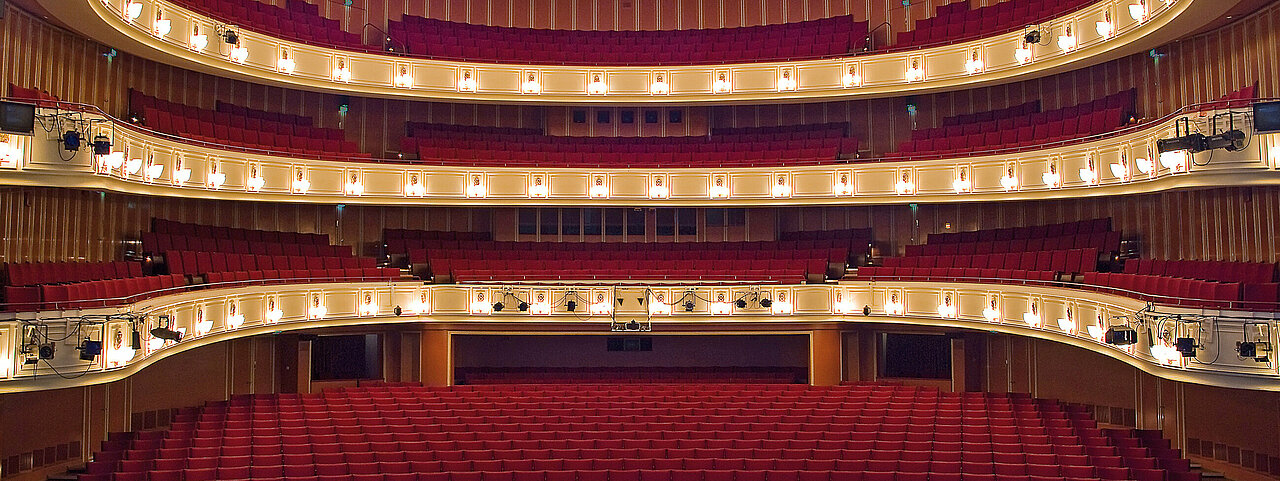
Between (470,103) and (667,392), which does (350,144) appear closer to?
(470,103)

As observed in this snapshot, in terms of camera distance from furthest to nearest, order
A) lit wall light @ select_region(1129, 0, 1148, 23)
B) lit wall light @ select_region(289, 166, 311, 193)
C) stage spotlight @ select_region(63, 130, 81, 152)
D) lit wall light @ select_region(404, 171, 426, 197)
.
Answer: lit wall light @ select_region(404, 171, 426, 197)
lit wall light @ select_region(289, 166, 311, 193)
lit wall light @ select_region(1129, 0, 1148, 23)
stage spotlight @ select_region(63, 130, 81, 152)

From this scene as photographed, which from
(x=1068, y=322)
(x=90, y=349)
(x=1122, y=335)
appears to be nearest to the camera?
(x=90, y=349)

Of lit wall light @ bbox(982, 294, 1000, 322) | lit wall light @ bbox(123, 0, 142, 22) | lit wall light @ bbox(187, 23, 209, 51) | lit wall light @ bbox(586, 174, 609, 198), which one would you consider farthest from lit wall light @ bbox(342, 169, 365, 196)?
lit wall light @ bbox(982, 294, 1000, 322)

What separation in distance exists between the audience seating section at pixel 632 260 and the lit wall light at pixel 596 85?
2915 millimetres

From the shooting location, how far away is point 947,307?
14977mm

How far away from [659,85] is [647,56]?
1.47 m

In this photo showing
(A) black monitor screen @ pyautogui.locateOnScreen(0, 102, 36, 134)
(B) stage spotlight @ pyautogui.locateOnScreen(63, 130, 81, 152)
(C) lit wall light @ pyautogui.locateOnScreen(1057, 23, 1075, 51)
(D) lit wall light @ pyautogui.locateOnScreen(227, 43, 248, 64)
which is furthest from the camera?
(D) lit wall light @ pyautogui.locateOnScreen(227, 43, 248, 64)

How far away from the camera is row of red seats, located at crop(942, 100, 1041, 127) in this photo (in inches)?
698

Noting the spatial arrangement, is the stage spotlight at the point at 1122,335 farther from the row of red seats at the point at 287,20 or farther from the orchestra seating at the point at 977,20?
the row of red seats at the point at 287,20

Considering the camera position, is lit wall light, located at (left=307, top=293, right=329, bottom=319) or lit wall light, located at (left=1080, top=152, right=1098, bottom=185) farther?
lit wall light, located at (left=307, top=293, right=329, bottom=319)

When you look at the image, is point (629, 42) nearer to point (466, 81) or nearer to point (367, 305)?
point (466, 81)

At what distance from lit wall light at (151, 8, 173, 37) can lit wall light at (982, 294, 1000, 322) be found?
40.7 ft

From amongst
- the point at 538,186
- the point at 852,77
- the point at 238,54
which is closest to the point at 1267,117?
the point at 852,77

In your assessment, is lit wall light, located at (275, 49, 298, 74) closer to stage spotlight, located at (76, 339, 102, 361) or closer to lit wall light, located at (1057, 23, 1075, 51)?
stage spotlight, located at (76, 339, 102, 361)
